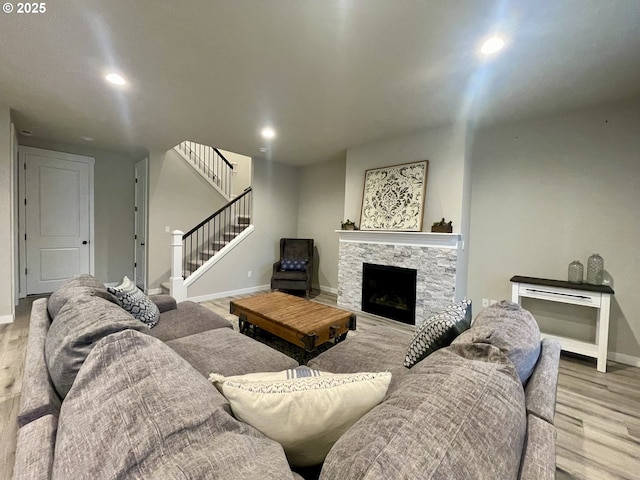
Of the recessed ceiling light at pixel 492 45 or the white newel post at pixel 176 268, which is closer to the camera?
the recessed ceiling light at pixel 492 45

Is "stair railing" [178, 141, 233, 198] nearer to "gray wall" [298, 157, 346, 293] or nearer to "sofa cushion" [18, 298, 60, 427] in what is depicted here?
"gray wall" [298, 157, 346, 293]

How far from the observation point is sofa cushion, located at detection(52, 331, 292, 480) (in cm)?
60

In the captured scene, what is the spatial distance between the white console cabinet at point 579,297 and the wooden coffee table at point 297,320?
6.30 feet

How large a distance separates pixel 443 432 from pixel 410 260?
3289 millimetres

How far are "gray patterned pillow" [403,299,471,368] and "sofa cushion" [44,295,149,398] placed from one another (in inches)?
55.0

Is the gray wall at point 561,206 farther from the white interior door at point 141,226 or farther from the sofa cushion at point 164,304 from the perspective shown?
the white interior door at point 141,226

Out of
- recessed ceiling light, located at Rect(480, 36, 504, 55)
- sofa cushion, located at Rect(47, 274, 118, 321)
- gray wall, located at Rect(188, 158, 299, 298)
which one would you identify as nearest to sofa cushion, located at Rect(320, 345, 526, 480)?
sofa cushion, located at Rect(47, 274, 118, 321)

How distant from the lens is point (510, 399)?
86 cm

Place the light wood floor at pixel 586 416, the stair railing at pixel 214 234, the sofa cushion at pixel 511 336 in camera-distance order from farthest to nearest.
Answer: the stair railing at pixel 214 234 < the light wood floor at pixel 586 416 < the sofa cushion at pixel 511 336

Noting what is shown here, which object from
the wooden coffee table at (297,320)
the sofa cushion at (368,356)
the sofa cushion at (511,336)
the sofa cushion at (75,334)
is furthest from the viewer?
the wooden coffee table at (297,320)

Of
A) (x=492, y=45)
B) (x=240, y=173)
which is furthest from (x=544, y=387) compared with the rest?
(x=240, y=173)

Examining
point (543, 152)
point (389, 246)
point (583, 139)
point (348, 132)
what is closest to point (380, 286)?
point (389, 246)

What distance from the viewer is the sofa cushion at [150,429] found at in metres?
0.60

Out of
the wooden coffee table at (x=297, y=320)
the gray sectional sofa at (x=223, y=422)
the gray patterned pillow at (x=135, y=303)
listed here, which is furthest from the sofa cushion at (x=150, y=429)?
the wooden coffee table at (x=297, y=320)
